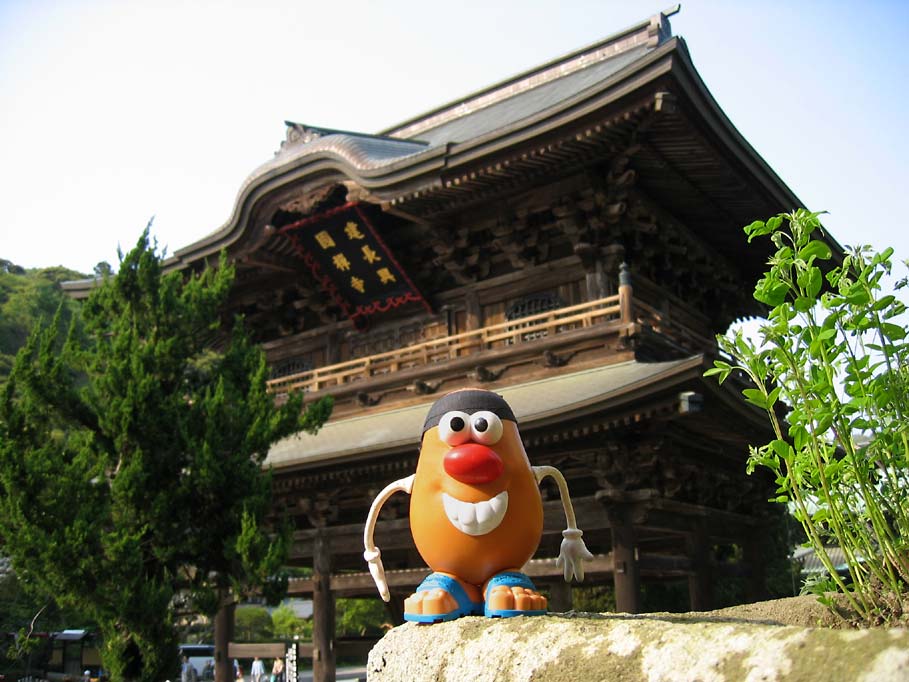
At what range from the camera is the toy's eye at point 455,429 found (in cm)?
364

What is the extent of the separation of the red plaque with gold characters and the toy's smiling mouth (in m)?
8.41

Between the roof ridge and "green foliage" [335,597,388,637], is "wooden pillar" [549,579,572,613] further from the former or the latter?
"green foliage" [335,597,388,637]

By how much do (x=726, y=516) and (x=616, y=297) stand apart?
321 centimetres

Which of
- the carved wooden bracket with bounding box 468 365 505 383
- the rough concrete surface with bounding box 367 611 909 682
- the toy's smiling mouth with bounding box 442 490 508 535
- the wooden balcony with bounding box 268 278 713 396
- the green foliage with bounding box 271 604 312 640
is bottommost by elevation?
the green foliage with bounding box 271 604 312 640

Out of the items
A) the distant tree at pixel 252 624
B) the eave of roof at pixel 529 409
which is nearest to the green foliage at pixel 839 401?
the eave of roof at pixel 529 409

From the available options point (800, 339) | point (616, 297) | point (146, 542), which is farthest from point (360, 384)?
point (800, 339)

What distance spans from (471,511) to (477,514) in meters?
0.03

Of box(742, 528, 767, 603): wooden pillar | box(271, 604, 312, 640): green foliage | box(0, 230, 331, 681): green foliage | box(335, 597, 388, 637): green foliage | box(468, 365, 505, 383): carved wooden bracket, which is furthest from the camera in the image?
box(271, 604, 312, 640): green foliage

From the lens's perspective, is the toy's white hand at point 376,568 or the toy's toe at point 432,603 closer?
the toy's toe at point 432,603

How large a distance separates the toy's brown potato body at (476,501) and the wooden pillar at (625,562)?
17.4 feet

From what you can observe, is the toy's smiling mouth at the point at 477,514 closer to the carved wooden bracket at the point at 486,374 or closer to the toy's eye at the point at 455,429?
the toy's eye at the point at 455,429

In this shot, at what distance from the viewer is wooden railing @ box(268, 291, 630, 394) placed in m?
9.88

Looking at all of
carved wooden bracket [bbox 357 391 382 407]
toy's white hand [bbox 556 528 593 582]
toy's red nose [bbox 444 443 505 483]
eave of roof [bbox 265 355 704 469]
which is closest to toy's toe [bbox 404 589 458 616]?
toy's red nose [bbox 444 443 505 483]

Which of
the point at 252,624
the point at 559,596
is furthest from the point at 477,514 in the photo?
the point at 252,624
